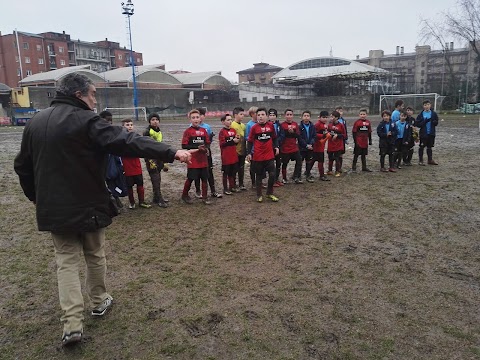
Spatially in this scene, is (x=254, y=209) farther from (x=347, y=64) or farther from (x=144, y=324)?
(x=347, y=64)

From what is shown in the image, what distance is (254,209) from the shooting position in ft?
22.6

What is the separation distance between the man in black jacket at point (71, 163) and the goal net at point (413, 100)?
33.4m

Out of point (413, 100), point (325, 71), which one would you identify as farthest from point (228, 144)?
point (325, 71)

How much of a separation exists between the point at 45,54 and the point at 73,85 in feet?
277

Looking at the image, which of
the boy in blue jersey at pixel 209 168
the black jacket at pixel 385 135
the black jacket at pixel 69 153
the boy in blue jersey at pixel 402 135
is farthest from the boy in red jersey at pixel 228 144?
the boy in blue jersey at pixel 402 135

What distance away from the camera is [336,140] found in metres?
9.56

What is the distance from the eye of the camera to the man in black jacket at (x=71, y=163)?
2918mm

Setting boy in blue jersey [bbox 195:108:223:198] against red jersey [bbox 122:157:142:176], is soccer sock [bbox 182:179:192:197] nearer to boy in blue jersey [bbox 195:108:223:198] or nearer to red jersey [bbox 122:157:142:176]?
boy in blue jersey [bbox 195:108:223:198]

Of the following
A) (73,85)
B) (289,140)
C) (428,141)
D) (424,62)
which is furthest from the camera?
(424,62)

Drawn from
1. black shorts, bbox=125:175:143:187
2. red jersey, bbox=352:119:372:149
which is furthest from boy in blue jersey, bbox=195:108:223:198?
red jersey, bbox=352:119:372:149

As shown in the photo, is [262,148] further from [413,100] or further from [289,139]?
[413,100]

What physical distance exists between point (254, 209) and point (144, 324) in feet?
12.6

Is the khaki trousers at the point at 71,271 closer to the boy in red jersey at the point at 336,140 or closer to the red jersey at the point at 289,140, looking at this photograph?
the red jersey at the point at 289,140

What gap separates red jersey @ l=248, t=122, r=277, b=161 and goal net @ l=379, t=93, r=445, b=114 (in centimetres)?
2881
